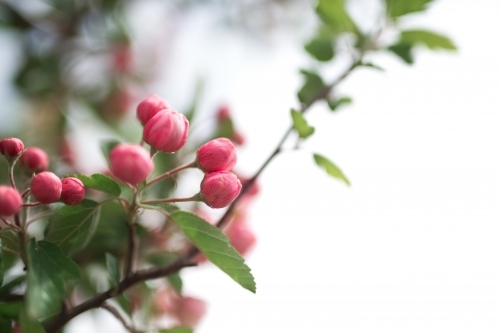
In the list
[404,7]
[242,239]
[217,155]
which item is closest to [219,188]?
[217,155]

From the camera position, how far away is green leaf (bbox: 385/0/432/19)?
1.02 metres

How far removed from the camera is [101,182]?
655 mm

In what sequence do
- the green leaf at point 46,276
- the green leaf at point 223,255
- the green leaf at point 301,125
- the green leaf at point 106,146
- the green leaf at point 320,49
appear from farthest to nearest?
the green leaf at point 320,49
the green leaf at point 106,146
the green leaf at point 301,125
the green leaf at point 223,255
the green leaf at point 46,276

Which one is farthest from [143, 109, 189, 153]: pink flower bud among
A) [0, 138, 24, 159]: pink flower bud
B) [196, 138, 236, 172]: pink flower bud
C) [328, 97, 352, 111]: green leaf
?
[328, 97, 352, 111]: green leaf

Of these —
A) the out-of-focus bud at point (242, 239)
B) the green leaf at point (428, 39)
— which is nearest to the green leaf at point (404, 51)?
the green leaf at point (428, 39)

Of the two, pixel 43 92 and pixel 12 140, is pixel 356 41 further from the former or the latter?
pixel 43 92

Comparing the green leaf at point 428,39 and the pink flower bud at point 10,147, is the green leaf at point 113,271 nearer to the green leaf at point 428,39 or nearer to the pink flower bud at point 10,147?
the pink flower bud at point 10,147

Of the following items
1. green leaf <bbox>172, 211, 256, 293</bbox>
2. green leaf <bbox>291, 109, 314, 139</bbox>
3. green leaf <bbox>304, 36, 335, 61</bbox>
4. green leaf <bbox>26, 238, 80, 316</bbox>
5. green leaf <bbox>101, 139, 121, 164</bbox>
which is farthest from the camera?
green leaf <bbox>304, 36, 335, 61</bbox>

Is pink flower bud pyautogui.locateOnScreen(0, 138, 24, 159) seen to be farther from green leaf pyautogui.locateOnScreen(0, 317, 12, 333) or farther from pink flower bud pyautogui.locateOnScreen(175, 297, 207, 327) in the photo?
pink flower bud pyautogui.locateOnScreen(175, 297, 207, 327)

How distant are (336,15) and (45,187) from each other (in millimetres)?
673

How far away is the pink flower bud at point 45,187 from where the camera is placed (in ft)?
1.97

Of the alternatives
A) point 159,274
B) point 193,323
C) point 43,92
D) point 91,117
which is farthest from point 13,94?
point 159,274

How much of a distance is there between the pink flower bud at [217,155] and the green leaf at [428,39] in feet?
1.79

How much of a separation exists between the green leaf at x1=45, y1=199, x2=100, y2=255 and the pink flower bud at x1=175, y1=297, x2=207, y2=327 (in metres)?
0.37
